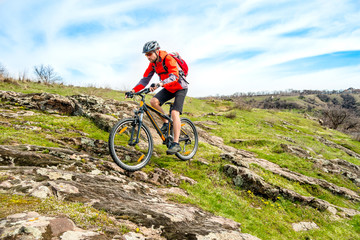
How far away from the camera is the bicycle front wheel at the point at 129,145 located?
554cm

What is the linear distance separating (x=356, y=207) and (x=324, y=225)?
10.4 ft

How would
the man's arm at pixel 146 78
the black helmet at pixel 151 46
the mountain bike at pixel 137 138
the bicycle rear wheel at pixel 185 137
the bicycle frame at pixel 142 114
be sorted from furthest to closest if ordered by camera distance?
the bicycle rear wheel at pixel 185 137 < the man's arm at pixel 146 78 < the bicycle frame at pixel 142 114 < the black helmet at pixel 151 46 < the mountain bike at pixel 137 138

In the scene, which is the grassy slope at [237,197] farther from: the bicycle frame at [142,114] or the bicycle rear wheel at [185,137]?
the bicycle frame at [142,114]

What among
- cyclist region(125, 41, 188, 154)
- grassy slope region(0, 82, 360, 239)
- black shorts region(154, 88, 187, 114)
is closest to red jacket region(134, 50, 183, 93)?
cyclist region(125, 41, 188, 154)

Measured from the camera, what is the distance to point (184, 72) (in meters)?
6.86

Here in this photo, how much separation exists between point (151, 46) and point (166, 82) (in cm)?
117

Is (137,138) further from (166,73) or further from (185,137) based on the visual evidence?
(185,137)

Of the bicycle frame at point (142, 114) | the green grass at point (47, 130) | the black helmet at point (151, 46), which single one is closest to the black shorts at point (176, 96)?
the bicycle frame at point (142, 114)

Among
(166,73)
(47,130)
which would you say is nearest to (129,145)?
(166,73)

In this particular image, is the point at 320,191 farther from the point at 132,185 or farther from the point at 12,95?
the point at 12,95

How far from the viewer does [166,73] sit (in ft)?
21.2

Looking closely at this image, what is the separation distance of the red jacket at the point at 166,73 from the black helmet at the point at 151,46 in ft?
0.81

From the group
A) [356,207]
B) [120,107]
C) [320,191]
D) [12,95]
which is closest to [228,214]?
[320,191]

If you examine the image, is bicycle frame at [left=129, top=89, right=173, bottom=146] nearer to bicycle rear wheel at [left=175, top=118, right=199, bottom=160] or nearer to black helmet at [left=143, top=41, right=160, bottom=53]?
bicycle rear wheel at [left=175, top=118, right=199, bottom=160]
